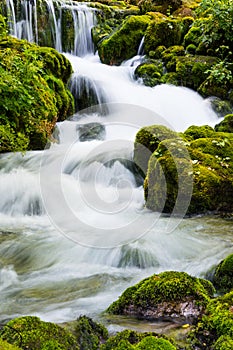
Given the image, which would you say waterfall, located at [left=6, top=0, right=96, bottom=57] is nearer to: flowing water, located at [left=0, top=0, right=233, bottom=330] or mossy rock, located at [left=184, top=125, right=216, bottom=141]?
flowing water, located at [left=0, top=0, right=233, bottom=330]

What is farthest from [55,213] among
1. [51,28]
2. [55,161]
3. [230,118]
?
[51,28]

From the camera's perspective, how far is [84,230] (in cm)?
580

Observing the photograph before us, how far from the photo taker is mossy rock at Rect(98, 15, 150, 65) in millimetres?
15023

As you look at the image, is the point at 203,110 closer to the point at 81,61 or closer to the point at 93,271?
the point at 81,61

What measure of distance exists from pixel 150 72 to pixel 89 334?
39.1 feet

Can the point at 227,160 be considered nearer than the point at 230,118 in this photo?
Yes

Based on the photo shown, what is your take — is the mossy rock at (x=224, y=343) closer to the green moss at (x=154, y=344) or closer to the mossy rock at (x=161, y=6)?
the green moss at (x=154, y=344)

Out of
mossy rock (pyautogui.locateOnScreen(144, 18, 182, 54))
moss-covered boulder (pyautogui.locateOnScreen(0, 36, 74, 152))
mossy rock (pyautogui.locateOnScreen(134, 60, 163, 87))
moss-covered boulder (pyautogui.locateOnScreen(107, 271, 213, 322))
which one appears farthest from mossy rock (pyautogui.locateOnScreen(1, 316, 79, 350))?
mossy rock (pyautogui.locateOnScreen(144, 18, 182, 54))

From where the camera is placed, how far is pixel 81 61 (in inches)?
582

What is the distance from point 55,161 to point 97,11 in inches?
499

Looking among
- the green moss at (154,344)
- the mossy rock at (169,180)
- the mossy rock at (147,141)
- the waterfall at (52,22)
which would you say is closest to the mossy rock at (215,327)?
the green moss at (154,344)

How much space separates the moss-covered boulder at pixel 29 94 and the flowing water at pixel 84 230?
24.3 inches

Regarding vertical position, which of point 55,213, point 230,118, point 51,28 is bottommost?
point 55,213

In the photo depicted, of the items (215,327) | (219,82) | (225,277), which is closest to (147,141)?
(225,277)
